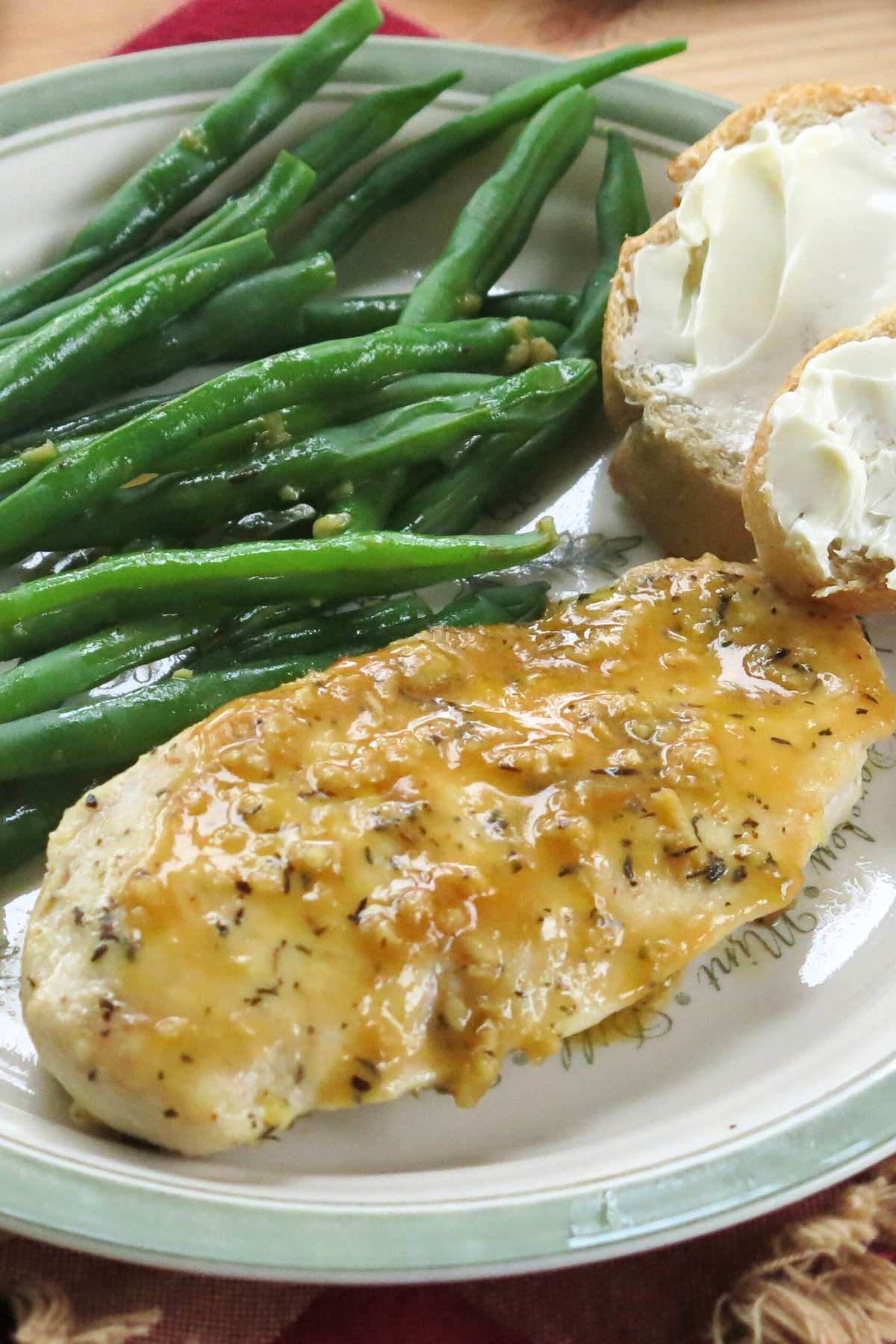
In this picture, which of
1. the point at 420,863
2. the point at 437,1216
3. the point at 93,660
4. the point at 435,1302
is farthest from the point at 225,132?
the point at 435,1302

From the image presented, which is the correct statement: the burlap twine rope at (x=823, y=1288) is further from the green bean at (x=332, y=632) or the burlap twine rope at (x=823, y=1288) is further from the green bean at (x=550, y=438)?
the green bean at (x=550, y=438)

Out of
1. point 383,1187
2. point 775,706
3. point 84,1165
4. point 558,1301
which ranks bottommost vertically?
point 558,1301

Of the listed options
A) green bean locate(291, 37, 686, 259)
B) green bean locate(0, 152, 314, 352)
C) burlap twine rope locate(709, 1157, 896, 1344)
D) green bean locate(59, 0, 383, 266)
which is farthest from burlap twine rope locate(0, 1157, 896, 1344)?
green bean locate(291, 37, 686, 259)

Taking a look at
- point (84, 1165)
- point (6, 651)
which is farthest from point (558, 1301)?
point (6, 651)

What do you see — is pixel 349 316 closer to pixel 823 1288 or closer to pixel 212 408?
pixel 212 408

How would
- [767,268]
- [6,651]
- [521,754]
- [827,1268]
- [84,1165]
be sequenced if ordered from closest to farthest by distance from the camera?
Result: [84,1165] < [827,1268] < [521,754] < [6,651] < [767,268]

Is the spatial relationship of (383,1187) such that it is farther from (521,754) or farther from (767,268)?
(767,268)

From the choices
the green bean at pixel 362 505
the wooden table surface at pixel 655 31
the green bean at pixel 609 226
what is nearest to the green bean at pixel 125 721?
the green bean at pixel 362 505

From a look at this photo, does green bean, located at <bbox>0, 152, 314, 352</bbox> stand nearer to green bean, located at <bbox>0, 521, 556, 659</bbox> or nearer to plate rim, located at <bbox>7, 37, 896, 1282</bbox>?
green bean, located at <bbox>0, 521, 556, 659</bbox>
